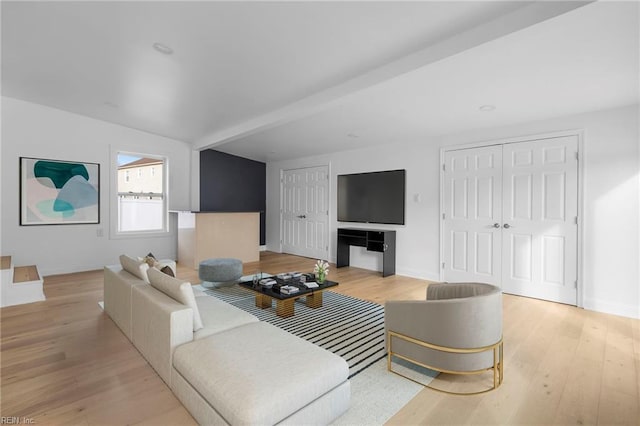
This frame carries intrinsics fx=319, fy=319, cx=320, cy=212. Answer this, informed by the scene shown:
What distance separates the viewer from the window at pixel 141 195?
601cm

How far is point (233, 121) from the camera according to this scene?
5062 millimetres

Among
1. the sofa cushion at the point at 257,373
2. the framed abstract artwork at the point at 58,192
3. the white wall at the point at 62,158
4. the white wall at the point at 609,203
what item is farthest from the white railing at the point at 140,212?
the white wall at the point at 609,203

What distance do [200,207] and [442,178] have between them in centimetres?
495

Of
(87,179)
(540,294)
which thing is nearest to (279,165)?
(87,179)

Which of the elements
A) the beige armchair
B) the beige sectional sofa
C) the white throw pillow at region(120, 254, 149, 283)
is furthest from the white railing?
the beige armchair

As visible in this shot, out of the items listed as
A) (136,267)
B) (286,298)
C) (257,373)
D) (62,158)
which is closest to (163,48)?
(136,267)

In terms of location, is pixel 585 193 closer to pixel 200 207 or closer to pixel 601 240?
pixel 601 240

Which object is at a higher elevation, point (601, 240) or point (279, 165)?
point (279, 165)

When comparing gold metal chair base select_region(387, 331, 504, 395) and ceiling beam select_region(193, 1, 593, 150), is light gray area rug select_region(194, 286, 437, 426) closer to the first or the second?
gold metal chair base select_region(387, 331, 504, 395)

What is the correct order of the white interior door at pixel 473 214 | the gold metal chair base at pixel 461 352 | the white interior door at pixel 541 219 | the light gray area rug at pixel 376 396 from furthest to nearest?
the white interior door at pixel 473 214 → the white interior door at pixel 541 219 → the gold metal chair base at pixel 461 352 → the light gray area rug at pixel 376 396

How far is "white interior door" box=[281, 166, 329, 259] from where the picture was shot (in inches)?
267

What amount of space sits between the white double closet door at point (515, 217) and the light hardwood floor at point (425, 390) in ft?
1.99

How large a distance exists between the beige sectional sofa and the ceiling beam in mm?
2342

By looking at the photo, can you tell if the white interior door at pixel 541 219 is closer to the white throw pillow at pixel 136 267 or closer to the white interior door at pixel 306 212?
the white interior door at pixel 306 212
